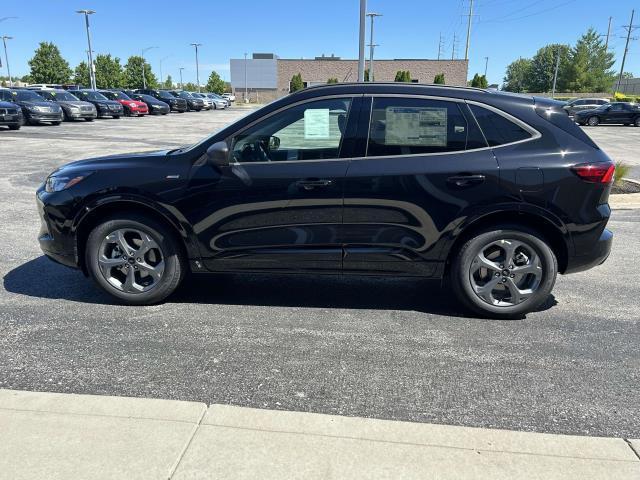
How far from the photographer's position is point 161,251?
13.9ft

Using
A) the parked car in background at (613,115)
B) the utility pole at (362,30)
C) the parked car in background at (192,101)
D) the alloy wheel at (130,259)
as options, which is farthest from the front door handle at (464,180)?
the parked car in background at (192,101)

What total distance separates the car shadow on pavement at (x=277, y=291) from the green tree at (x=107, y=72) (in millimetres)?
81692

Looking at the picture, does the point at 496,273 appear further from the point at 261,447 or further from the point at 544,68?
the point at 544,68

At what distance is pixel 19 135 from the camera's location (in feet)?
65.0

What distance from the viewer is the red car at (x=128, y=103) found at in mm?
34778

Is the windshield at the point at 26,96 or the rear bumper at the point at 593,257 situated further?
the windshield at the point at 26,96

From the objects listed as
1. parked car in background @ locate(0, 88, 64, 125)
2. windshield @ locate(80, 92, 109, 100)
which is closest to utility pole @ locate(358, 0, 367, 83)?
parked car in background @ locate(0, 88, 64, 125)

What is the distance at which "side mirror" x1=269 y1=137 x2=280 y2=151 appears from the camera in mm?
4148

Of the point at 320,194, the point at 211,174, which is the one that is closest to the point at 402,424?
the point at 320,194

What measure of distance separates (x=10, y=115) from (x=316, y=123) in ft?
70.3

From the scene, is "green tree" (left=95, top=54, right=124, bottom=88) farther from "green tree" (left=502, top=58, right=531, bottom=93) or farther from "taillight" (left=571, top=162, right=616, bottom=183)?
"green tree" (left=502, top=58, right=531, bottom=93)

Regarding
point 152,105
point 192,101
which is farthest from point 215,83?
point 152,105

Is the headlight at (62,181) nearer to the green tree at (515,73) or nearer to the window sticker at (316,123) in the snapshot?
the window sticker at (316,123)

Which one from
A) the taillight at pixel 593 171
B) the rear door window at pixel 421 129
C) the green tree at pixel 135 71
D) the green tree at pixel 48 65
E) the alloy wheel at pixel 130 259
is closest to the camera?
the taillight at pixel 593 171
